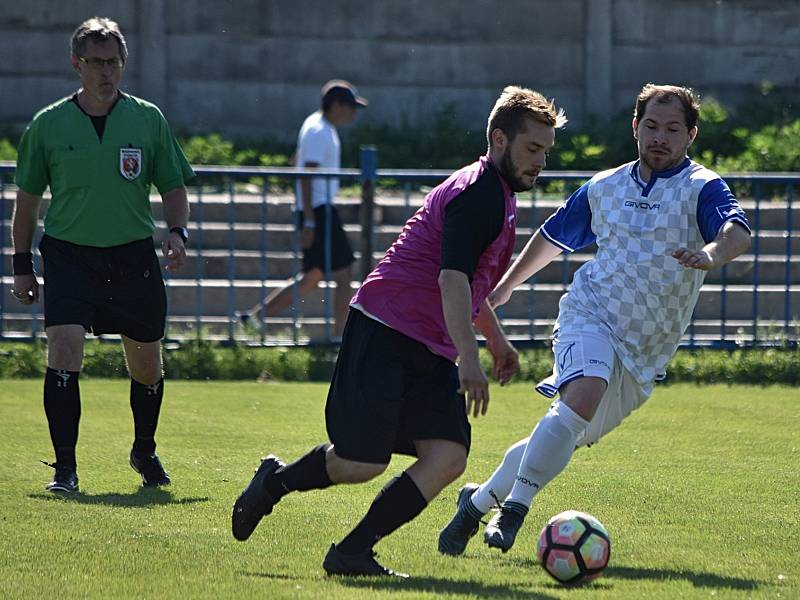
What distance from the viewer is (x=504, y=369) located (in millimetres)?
5621

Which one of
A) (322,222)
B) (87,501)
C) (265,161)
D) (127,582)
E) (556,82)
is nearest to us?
(127,582)

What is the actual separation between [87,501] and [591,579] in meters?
2.51

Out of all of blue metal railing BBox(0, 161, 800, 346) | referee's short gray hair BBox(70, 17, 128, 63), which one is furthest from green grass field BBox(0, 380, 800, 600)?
referee's short gray hair BBox(70, 17, 128, 63)

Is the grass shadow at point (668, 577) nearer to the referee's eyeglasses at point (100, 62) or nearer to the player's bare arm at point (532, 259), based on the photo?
the player's bare arm at point (532, 259)

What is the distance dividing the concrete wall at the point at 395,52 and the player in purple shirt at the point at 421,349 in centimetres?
1117

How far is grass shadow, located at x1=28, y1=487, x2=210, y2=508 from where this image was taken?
6945 millimetres

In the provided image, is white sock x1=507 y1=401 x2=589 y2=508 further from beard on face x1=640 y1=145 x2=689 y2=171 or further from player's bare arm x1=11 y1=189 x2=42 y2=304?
player's bare arm x1=11 y1=189 x2=42 y2=304

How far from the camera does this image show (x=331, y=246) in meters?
12.1

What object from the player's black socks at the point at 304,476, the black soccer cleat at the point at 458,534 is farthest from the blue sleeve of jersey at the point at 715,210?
the player's black socks at the point at 304,476

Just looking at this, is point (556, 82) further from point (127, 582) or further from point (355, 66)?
point (127, 582)

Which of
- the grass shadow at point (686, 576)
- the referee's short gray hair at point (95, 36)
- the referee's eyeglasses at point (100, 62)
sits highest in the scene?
the referee's short gray hair at point (95, 36)

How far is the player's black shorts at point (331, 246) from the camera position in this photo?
1214cm

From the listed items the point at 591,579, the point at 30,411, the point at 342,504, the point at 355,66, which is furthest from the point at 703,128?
the point at 591,579

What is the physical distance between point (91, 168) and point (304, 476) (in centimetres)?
238
